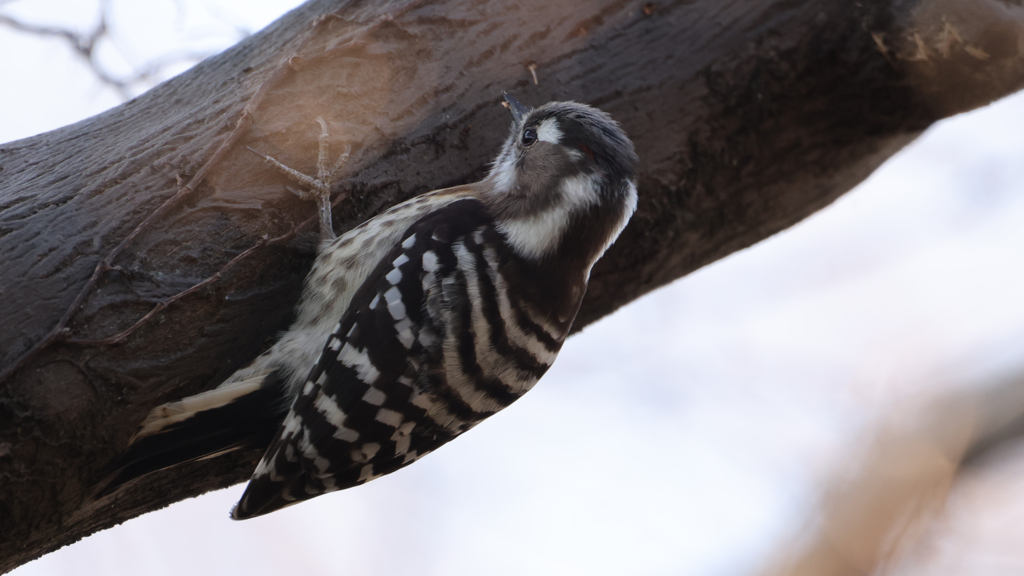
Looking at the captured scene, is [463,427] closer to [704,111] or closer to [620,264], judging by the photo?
[620,264]

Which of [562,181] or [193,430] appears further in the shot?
[562,181]

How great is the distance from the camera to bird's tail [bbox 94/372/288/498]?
7.50ft

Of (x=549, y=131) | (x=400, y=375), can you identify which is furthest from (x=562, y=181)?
(x=400, y=375)

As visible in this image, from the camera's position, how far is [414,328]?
241cm

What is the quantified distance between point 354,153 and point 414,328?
0.73 metres

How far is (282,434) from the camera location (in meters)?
2.44

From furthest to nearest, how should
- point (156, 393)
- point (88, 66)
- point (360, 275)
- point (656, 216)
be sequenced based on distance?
1. point (88, 66)
2. point (656, 216)
3. point (360, 275)
4. point (156, 393)

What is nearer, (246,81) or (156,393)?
(156,393)

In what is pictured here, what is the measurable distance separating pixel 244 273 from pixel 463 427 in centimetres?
89

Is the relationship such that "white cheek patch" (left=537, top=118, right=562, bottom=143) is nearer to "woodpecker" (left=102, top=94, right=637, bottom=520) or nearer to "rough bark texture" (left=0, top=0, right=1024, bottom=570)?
"woodpecker" (left=102, top=94, right=637, bottom=520)

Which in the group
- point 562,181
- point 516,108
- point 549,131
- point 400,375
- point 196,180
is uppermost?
point 196,180

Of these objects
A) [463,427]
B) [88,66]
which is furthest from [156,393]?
[88,66]

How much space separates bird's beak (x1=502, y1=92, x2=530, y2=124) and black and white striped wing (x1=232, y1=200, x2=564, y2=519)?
59 cm

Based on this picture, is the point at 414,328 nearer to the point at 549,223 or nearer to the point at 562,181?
the point at 549,223
